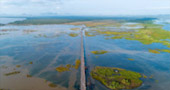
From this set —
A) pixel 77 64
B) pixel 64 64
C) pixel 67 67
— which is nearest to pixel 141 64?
pixel 77 64

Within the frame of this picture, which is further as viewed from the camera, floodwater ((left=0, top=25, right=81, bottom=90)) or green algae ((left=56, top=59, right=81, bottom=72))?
green algae ((left=56, top=59, right=81, bottom=72))

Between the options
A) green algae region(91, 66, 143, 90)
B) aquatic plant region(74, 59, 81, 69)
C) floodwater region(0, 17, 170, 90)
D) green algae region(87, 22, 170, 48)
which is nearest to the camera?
green algae region(91, 66, 143, 90)

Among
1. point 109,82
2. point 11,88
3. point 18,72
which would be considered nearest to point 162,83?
Answer: point 109,82

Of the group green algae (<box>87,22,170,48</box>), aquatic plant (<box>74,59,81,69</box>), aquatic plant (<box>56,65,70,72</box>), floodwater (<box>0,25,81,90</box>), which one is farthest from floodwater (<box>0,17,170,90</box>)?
green algae (<box>87,22,170,48</box>)

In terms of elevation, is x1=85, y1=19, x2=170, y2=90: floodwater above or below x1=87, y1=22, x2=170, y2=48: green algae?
below

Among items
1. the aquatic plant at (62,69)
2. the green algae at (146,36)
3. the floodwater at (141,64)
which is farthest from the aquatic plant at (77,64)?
the green algae at (146,36)

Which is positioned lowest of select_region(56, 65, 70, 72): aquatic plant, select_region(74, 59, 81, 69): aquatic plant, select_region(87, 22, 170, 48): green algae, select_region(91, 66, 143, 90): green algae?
select_region(91, 66, 143, 90): green algae

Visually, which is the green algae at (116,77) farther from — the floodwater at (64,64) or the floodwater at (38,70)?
the floodwater at (38,70)

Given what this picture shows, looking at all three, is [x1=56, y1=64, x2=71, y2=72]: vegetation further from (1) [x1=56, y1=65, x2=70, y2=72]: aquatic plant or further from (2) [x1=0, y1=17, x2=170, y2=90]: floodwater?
(2) [x1=0, y1=17, x2=170, y2=90]: floodwater

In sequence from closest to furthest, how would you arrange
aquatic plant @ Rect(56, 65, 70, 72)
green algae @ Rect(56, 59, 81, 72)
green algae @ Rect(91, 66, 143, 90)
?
green algae @ Rect(91, 66, 143, 90) → aquatic plant @ Rect(56, 65, 70, 72) → green algae @ Rect(56, 59, 81, 72)
